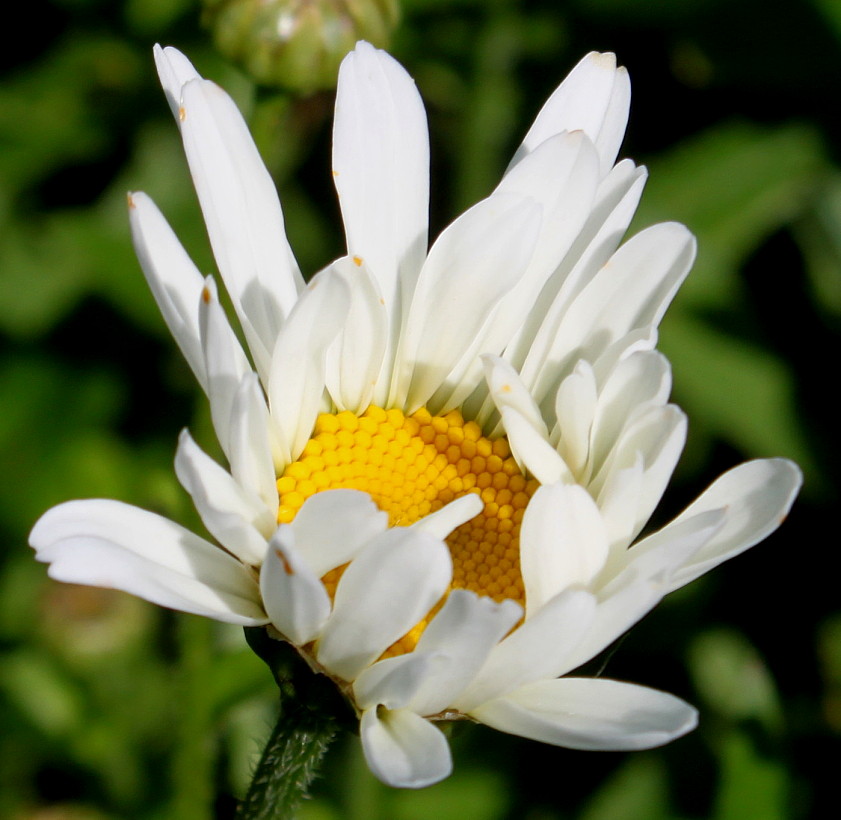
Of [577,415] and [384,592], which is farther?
[577,415]

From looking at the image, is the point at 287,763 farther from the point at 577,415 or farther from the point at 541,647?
the point at 577,415

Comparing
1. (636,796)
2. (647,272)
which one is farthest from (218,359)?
(636,796)

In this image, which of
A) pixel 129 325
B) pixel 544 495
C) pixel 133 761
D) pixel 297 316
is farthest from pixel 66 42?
pixel 544 495

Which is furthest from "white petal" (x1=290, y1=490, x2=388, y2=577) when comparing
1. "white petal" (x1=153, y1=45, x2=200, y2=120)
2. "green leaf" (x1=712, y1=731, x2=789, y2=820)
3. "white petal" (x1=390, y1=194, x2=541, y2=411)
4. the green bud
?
"green leaf" (x1=712, y1=731, x2=789, y2=820)

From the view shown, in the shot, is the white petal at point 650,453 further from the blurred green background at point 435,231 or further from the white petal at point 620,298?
the blurred green background at point 435,231

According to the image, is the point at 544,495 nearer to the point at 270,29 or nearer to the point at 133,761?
the point at 270,29

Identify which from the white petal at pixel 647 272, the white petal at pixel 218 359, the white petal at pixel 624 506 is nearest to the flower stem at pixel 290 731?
the white petal at pixel 218 359

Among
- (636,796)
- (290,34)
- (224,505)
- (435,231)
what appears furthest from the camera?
(435,231)
